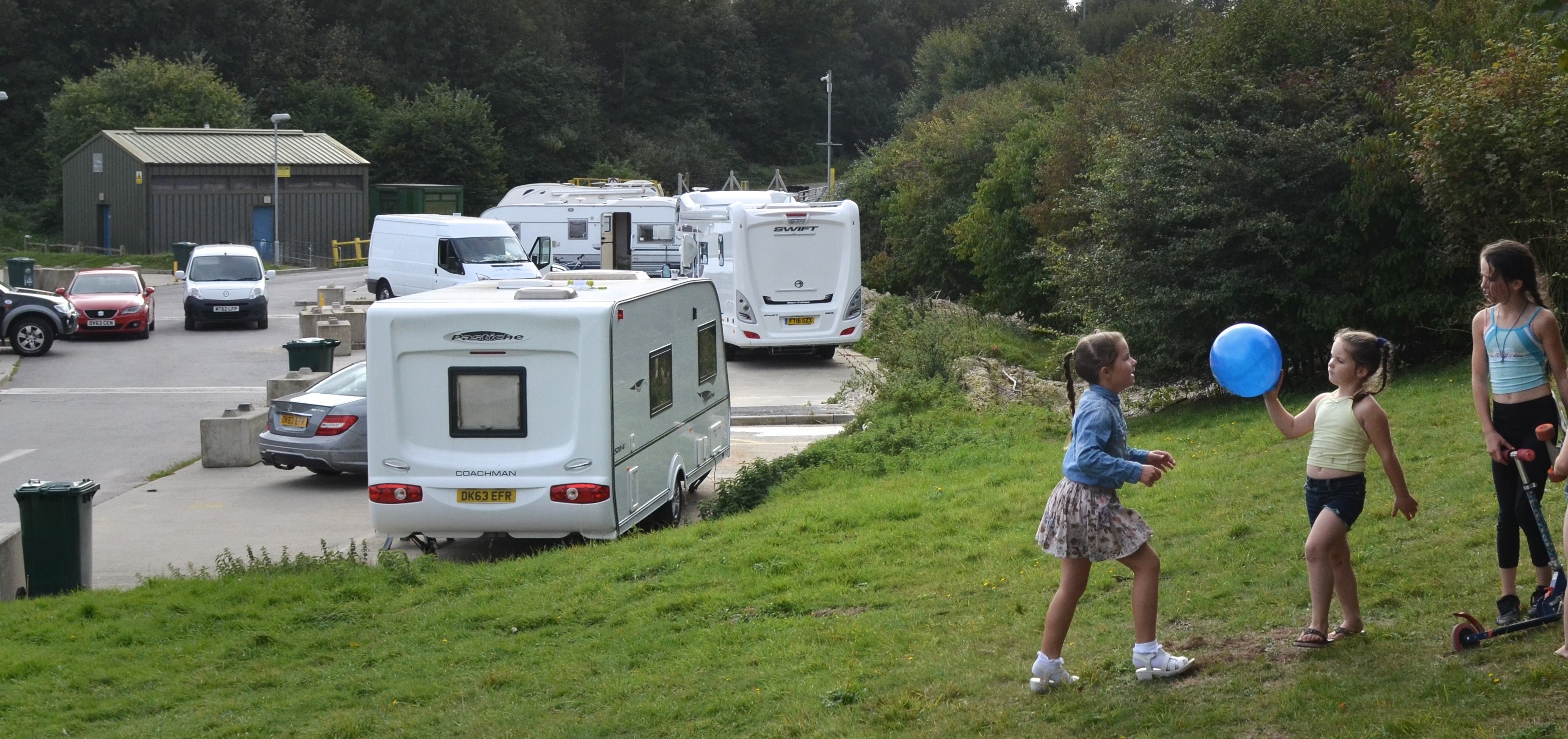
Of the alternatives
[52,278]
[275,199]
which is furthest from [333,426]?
[275,199]

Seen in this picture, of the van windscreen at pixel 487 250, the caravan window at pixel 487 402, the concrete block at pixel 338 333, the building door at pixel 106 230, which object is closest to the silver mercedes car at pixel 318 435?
the caravan window at pixel 487 402

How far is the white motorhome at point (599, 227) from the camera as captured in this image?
40.5m

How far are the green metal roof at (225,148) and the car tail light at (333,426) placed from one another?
3974 centimetres

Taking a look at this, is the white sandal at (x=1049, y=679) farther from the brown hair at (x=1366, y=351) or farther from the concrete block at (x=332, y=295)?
the concrete block at (x=332, y=295)

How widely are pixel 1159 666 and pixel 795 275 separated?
751 inches

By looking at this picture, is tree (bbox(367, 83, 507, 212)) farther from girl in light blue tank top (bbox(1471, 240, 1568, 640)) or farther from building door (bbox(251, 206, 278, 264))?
girl in light blue tank top (bbox(1471, 240, 1568, 640))

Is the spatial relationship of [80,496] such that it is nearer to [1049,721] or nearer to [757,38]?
[1049,721]

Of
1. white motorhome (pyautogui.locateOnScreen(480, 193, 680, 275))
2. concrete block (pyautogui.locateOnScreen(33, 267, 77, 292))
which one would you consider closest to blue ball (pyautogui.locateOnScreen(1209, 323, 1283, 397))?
white motorhome (pyautogui.locateOnScreen(480, 193, 680, 275))

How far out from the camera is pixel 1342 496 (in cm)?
553

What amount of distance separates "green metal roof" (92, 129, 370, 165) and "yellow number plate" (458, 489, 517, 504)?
1746 inches

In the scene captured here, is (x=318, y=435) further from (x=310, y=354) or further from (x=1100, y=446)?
(x=1100, y=446)

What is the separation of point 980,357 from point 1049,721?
17.2m

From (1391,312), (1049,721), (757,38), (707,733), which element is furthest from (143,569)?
(757,38)

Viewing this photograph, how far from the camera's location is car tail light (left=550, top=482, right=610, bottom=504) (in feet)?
35.5
